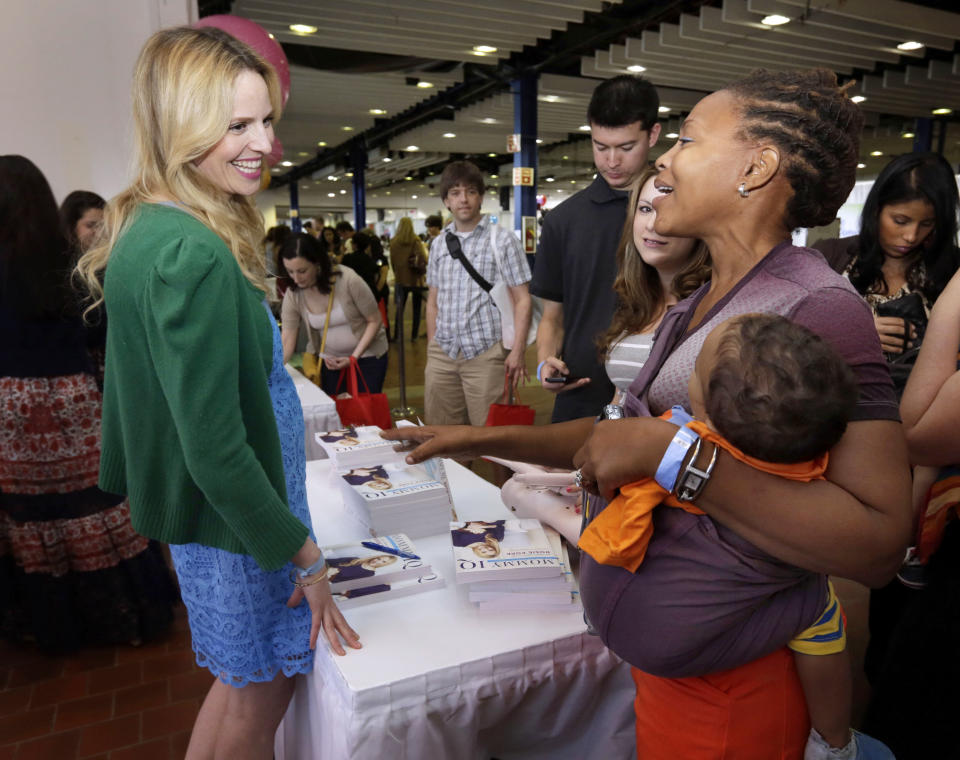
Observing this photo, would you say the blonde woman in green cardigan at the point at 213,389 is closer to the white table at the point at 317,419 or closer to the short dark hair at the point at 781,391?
the short dark hair at the point at 781,391

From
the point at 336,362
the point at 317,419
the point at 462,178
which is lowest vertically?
the point at 317,419

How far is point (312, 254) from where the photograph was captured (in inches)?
145

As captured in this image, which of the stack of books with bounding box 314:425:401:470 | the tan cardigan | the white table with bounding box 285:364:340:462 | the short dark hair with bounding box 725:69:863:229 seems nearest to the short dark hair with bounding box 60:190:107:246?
the tan cardigan

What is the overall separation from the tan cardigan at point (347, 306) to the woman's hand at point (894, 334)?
2.63 meters

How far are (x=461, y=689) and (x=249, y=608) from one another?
1.35ft

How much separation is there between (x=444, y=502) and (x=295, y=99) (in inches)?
436

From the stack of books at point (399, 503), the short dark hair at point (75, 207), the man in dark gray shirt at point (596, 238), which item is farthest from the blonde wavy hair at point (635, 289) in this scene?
the short dark hair at point (75, 207)

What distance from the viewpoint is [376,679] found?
1077 mm

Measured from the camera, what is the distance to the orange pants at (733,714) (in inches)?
35.8

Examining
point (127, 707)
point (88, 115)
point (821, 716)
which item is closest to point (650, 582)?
point (821, 716)

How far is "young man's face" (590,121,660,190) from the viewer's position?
228 cm

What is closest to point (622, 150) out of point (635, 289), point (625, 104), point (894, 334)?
point (625, 104)

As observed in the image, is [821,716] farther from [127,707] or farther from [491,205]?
[491,205]

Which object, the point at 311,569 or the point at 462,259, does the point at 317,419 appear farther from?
the point at 311,569
